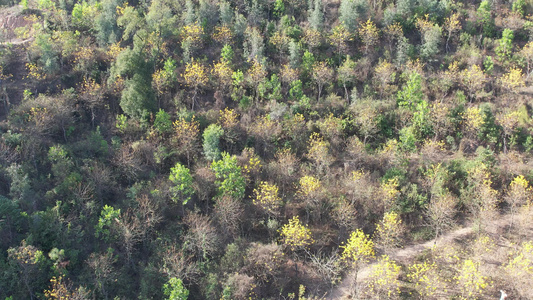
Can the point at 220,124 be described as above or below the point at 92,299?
above

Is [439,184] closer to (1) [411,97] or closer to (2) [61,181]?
(1) [411,97]

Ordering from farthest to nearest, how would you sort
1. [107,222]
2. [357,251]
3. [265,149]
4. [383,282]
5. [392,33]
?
[392,33]
[265,149]
[107,222]
[357,251]
[383,282]

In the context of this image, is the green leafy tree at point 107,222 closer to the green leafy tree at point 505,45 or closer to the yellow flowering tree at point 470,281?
the yellow flowering tree at point 470,281

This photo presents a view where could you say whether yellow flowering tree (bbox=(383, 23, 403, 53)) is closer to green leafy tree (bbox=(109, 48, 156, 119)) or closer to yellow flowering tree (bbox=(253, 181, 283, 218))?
yellow flowering tree (bbox=(253, 181, 283, 218))

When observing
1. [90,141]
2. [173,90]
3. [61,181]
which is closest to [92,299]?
[61,181]

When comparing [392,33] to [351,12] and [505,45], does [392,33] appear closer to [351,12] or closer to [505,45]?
[351,12]

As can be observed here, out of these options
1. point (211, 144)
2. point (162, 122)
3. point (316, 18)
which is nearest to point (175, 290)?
point (211, 144)

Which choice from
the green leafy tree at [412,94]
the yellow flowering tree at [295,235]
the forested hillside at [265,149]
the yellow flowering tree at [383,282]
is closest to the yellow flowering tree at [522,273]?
the forested hillside at [265,149]
